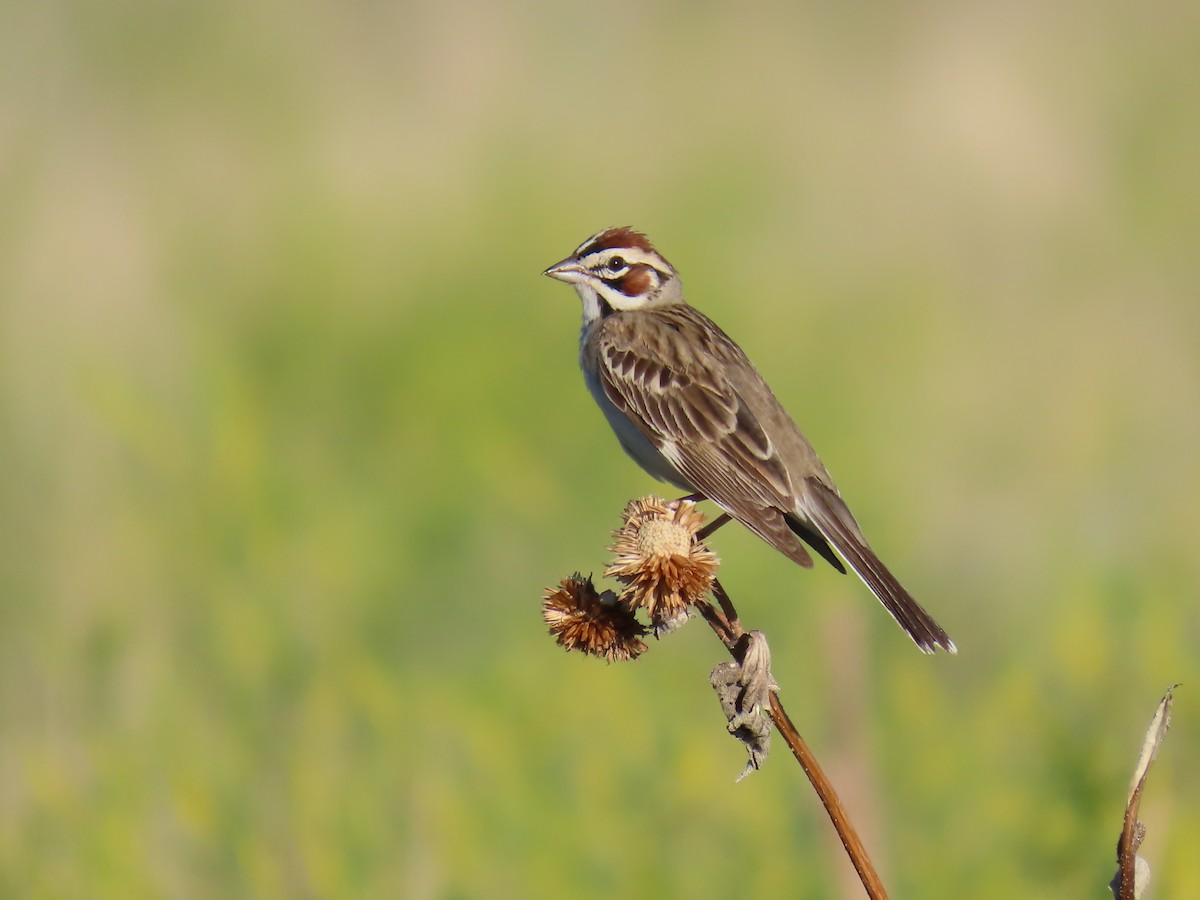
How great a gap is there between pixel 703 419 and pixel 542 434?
2217 millimetres

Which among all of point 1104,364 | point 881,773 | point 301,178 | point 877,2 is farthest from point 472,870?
point 877,2

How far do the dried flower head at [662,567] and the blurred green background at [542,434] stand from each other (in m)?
1.46

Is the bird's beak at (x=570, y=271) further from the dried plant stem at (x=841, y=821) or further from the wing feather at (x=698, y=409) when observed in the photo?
the dried plant stem at (x=841, y=821)

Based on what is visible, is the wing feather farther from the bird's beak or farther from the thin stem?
the thin stem

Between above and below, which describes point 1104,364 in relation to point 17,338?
below

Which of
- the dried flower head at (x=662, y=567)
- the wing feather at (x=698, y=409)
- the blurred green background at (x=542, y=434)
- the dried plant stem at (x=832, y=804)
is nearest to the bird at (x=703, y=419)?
the wing feather at (x=698, y=409)

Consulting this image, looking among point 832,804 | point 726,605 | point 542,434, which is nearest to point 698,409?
point 726,605

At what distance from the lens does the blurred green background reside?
4.81 meters

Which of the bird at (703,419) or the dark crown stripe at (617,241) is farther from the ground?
the dark crown stripe at (617,241)

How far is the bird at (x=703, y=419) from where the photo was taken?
4.61 meters

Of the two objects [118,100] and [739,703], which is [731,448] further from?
[118,100]

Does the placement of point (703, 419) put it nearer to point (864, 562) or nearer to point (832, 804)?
point (864, 562)

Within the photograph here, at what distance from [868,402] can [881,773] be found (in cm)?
314

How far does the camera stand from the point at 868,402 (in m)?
7.94
